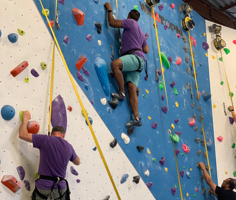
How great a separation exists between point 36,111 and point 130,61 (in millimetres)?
1126

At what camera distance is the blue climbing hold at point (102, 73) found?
2.60 metres

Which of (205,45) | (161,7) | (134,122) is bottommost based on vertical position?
(134,122)

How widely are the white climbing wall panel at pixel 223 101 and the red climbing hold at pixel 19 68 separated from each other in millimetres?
3276

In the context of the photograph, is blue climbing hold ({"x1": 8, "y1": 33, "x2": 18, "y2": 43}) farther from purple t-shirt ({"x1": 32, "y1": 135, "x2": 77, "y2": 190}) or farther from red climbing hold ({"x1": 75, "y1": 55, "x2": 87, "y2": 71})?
purple t-shirt ({"x1": 32, "y1": 135, "x2": 77, "y2": 190})

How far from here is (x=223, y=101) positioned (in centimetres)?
459

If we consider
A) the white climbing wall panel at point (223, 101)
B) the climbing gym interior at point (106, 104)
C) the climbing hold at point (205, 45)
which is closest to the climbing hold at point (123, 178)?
the climbing gym interior at point (106, 104)

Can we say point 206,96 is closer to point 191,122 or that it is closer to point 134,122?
point 191,122

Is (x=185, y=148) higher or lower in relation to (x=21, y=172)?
lower

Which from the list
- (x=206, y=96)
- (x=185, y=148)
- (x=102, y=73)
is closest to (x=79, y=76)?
(x=102, y=73)

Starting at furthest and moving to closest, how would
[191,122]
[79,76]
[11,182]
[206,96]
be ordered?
1. [206,96]
2. [191,122]
3. [79,76]
4. [11,182]

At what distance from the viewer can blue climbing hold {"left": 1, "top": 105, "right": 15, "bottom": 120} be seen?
71.9 inches

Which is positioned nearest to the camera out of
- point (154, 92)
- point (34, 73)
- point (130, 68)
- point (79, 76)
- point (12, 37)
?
point (12, 37)

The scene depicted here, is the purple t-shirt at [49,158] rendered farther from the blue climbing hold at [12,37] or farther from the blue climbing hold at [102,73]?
the blue climbing hold at [102,73]

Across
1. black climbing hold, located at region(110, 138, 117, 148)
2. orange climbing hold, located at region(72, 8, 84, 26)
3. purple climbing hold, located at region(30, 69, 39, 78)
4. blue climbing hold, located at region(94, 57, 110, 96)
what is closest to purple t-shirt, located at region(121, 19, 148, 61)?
blue climbing hold, located at region(94, 57, 110, 96)
